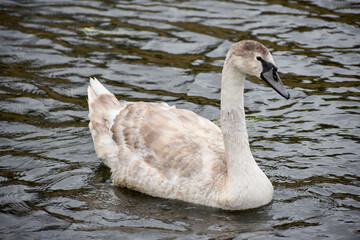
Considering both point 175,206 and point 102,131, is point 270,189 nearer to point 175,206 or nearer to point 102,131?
point 175,206

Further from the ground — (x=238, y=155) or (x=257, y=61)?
(x=257, y=61)

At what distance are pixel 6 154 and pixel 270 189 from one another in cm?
405

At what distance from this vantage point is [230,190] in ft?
24.7

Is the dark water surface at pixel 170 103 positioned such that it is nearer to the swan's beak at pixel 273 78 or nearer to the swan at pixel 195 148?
the swan at pixel 195 148

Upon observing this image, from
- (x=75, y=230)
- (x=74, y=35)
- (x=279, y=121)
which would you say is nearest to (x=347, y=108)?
(x=279, y=121)

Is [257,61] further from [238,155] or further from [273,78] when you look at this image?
[238,155]

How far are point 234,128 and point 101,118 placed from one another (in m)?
2.46

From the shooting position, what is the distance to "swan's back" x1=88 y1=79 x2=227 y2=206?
7.78 m

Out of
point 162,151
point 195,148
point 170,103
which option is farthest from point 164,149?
point 170,103

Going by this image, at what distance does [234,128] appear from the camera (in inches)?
301

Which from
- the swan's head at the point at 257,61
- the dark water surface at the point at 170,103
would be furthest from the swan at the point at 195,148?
the dark water surface at the point at 170,103

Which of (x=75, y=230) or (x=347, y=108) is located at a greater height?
(x=347, y=108)

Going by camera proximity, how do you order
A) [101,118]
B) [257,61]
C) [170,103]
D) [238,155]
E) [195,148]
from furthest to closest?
1. [170,103]
2. [101,118]
3. [195,148]
4. [238,155]
5. [257,61]

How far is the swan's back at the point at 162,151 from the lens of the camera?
306 inches
